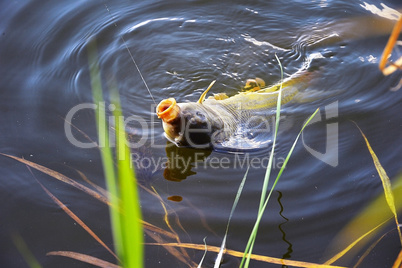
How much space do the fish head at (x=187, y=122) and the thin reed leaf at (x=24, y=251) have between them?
136cm

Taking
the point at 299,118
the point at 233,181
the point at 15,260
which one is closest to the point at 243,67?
the point at 299,118

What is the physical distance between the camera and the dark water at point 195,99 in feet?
10.4

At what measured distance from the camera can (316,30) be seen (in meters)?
5.37

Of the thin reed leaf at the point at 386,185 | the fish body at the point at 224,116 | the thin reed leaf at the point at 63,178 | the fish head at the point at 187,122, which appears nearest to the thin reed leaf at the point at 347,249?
the thin reed leaf at the point at 386,185

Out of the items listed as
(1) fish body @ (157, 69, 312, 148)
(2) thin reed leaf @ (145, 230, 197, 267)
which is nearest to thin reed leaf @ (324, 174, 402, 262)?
(2) thin reed leaf @ (145, 230, 197, 267)

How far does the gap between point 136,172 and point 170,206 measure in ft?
1.82

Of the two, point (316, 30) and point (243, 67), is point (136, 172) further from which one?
point (316, 30)

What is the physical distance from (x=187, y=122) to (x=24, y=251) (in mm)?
1546

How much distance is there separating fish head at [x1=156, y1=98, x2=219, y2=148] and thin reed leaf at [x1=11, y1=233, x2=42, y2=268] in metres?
1.36

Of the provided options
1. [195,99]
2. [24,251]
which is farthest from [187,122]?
[24,251]

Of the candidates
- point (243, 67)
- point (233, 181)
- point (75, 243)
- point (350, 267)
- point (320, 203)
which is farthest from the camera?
point (243, 67)

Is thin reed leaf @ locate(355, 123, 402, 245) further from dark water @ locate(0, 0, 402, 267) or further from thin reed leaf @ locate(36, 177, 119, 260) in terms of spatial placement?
thin reed leaf @ locate(36, 177, 119, 260)

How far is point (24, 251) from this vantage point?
3.00 meters

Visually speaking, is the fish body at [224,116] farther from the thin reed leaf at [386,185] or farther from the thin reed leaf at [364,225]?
the thin reed leaf at [364,225]
